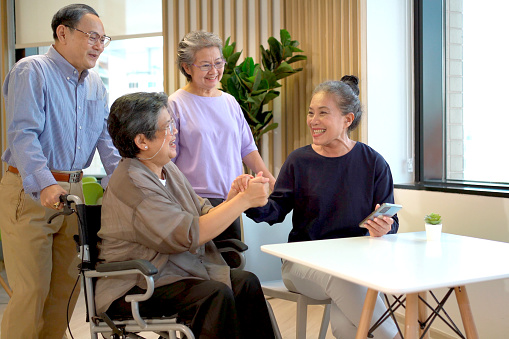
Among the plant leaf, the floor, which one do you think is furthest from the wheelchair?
the plant leaf

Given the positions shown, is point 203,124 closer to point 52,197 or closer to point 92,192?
point 52,197

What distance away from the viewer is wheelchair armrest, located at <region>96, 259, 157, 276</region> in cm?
174

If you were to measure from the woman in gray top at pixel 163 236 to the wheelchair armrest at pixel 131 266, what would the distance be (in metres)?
0.09

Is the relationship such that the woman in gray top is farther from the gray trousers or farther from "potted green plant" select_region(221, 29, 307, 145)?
"potted green plant" select_region(221, 29, 307, 145)

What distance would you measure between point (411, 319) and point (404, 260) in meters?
0.18

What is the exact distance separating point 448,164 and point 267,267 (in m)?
1.61

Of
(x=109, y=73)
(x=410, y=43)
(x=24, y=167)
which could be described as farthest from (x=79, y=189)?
(x=109, y=73)

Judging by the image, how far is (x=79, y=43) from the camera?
7.83 ft

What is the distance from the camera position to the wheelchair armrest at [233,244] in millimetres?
2229

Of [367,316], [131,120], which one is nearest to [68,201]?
[131,120]

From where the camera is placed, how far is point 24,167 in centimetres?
216

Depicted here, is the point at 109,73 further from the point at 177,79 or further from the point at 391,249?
the point at 391,249

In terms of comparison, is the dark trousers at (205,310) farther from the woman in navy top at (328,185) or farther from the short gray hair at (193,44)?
the short gray hair at (193,44)

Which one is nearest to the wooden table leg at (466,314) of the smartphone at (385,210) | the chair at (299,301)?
the smartphone at (385,210)
